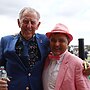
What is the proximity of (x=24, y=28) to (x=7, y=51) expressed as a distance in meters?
0.33

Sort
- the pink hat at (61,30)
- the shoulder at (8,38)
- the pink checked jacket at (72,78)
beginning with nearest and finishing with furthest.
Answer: the pink checked jacket at (72,78), the pink hat at (61,30), the shoulder at (8,38)

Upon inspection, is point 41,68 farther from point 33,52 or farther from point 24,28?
point 24,28

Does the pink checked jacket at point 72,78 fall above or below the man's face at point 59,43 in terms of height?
below

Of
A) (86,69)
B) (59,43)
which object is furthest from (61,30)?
(86,69)

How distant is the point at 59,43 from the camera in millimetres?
3869

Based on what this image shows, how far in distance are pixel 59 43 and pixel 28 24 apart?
1.35 feet

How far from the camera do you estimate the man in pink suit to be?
3.80 m

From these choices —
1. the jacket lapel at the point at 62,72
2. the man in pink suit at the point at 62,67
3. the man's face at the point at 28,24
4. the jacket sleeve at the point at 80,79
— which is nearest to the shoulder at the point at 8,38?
the man's face at the point at 28,24

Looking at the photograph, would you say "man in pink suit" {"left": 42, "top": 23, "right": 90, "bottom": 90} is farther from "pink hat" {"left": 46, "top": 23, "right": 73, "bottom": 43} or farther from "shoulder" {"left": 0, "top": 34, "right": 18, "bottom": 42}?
"shoulder" {"left": 0, "top": 34, "right": 18, "bottom": 42}

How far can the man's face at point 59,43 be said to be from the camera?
388 centimetres

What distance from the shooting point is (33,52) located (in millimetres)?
3988

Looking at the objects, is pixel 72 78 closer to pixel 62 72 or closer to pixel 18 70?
pixel 62 72

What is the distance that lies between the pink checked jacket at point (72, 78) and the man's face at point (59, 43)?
16cm

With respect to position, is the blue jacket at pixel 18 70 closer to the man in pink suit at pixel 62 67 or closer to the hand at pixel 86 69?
the man in pink suit at pixel 62 67
